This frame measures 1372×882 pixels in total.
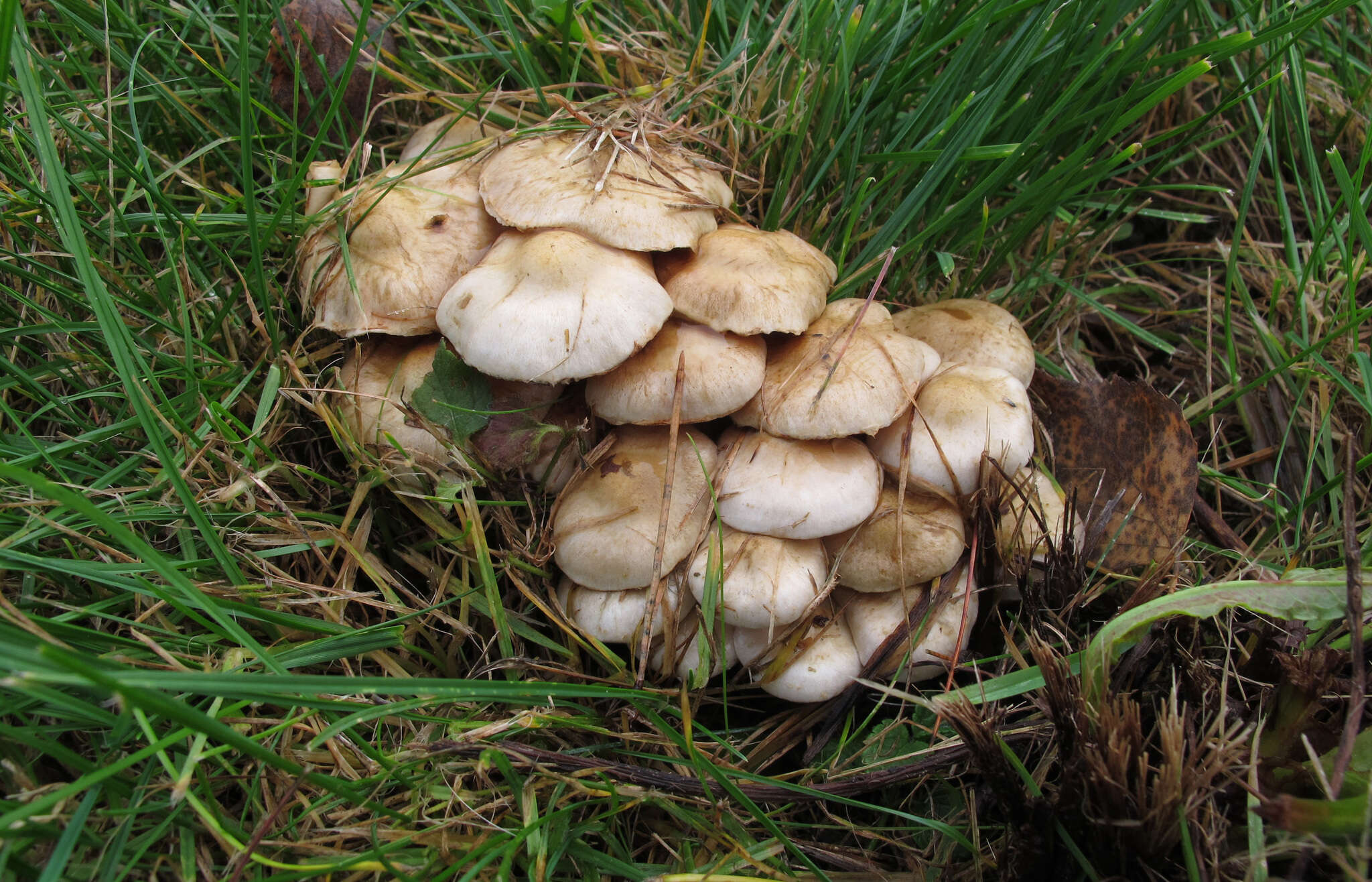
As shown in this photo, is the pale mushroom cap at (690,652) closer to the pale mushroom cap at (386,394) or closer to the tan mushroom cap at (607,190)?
the pale mushroom cap at (386,394)

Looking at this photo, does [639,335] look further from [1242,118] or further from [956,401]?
[1242,118]

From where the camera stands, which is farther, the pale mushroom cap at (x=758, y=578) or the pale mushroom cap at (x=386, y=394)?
the pale mushroom cap at (x=386, y=394)

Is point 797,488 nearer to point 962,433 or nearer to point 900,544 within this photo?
point 900,544

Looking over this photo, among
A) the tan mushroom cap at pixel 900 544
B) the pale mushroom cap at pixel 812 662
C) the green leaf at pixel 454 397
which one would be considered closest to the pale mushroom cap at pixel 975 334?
the tan mushroom cap at pixel 900 544

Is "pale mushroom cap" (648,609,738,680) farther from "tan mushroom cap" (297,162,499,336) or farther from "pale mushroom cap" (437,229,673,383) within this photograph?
"tan mushroom cap" (297,162,499,336)

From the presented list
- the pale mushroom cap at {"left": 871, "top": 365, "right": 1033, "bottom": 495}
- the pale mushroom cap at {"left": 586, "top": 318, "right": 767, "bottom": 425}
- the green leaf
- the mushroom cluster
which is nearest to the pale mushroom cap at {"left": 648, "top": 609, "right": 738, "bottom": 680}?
the mushroom cluster

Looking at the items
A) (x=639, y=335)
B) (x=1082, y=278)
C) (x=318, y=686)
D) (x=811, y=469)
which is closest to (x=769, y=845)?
(x=811, y=469)

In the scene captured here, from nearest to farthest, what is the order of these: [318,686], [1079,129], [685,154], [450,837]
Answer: [318,686] → [450,837] → [685,154] → [1079,129]
